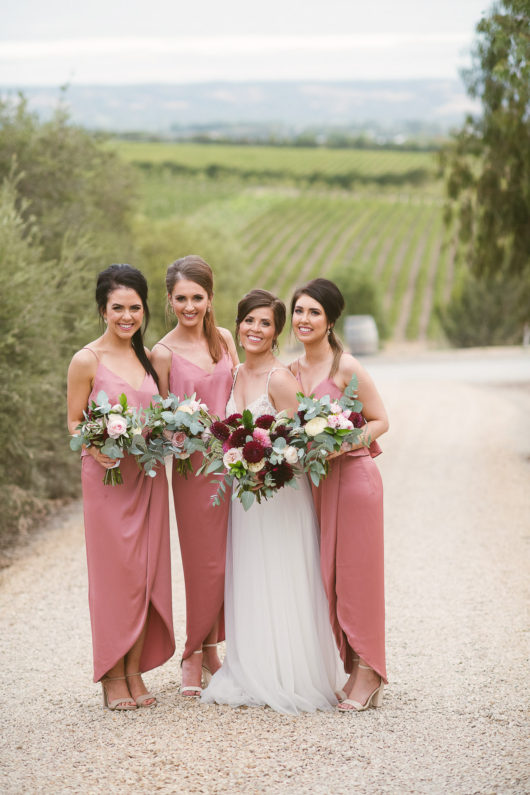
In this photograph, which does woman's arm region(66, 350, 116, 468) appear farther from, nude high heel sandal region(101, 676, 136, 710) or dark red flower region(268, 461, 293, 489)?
nude high heel sandal region(101, 676, 136, 710)

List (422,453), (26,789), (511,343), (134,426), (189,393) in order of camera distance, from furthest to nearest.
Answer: (511,343) → (422,453) → (189,393) → (134,426) → (26,789)

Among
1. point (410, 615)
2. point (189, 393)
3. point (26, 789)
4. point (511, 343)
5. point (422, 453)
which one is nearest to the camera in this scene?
point (26, 789)

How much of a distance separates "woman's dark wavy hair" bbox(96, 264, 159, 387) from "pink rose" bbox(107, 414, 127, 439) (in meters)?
0.55

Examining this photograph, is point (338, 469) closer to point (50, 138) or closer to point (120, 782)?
point (120, 782)

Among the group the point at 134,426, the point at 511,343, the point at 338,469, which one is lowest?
the point at 511,343

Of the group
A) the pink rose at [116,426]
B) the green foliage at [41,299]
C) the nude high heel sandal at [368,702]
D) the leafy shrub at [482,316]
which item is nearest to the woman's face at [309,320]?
the pink rose at [116,426]

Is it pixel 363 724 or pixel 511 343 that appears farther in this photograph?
pixel 511 343

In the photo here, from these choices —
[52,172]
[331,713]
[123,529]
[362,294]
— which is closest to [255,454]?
[123,529]

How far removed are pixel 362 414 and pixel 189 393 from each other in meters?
1.02

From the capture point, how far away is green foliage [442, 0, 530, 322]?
13664 mm

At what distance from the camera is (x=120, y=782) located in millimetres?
4566

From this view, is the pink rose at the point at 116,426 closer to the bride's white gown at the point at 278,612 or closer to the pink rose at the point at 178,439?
the pink rose at the point at 178,439

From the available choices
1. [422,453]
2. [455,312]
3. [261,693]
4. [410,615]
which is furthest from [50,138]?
[455,312]

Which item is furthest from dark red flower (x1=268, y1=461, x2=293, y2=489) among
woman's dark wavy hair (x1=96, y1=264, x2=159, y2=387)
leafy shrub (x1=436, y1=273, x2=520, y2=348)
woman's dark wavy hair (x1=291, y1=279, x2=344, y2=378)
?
leafy shrub (x1=436, y1=273, x2=520, y2=348)
